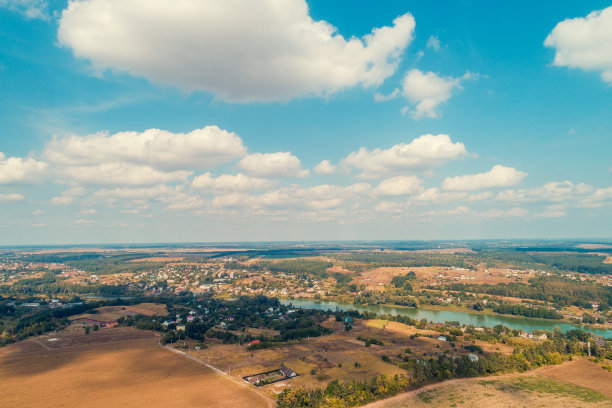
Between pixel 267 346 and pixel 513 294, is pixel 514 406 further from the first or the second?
pixel 513 294

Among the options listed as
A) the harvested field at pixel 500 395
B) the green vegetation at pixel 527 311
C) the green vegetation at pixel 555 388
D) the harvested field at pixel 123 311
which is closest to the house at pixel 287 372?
the harvested field at pixel 500 395

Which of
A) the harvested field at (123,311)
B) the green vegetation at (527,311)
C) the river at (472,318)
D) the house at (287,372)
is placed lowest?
the river at (472,318)

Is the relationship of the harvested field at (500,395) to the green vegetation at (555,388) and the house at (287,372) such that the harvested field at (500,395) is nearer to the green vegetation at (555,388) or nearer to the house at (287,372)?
the green vegetation at (555,388)

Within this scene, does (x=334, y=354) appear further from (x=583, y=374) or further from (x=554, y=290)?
(x=554, y=290)

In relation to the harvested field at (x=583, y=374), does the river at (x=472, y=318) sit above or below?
below

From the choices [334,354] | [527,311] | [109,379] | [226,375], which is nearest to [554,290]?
[527,311]

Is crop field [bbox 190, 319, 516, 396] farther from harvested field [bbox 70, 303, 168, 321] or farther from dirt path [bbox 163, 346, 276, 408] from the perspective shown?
harvested field [bbox 70, 303, 168, 321]

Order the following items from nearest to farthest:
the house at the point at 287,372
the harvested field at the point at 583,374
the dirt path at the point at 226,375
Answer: the dirt path at the point at 226,375 → the harvested field at the point at 583,374 → the house at the point at 287,372
